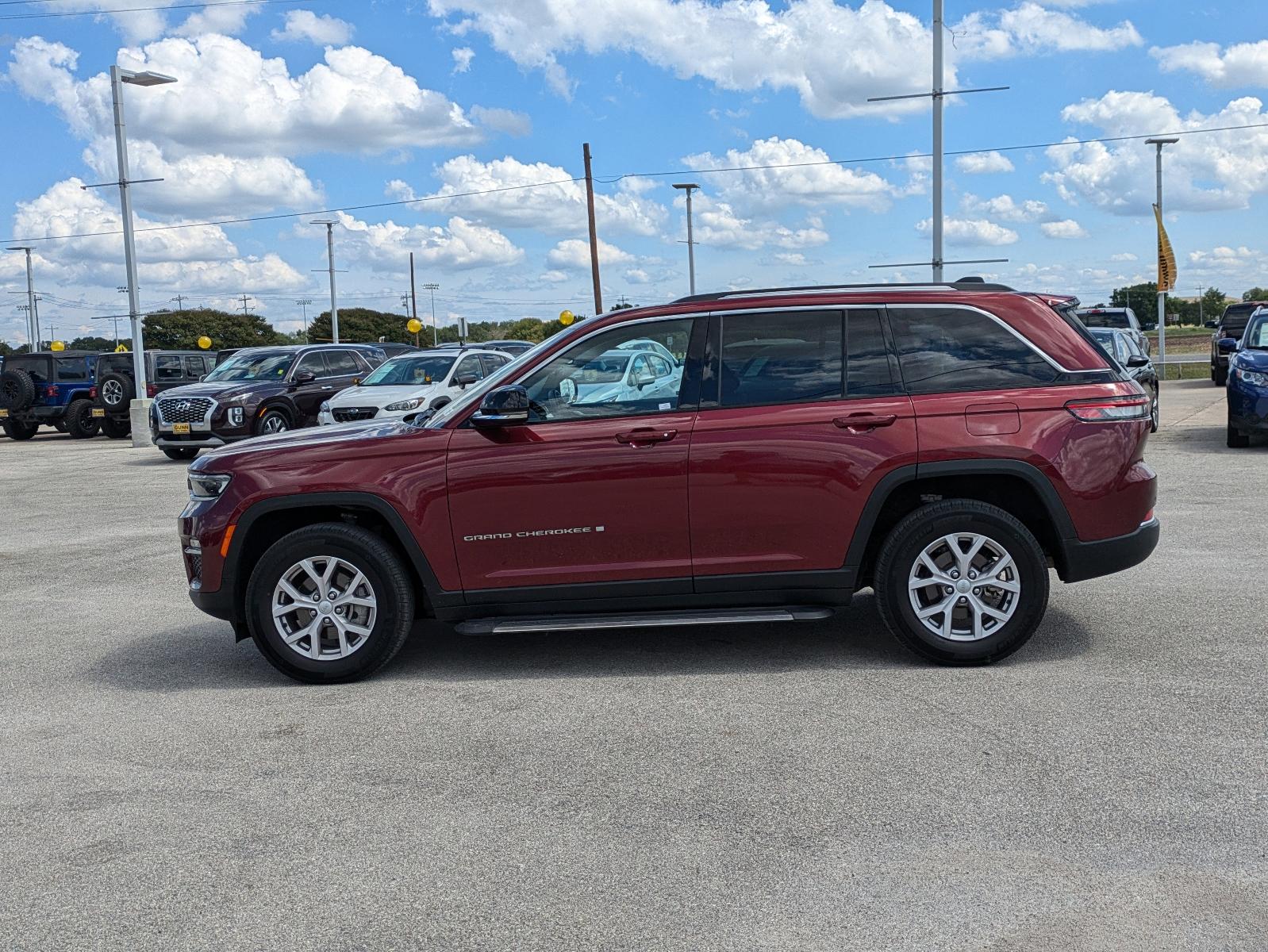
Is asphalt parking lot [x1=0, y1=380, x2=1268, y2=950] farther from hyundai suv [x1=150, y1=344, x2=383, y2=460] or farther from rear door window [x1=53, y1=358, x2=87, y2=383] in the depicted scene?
rear door window [x1=53, y1=358, x2=87, y2=383]

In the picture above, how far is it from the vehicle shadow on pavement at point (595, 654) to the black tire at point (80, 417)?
22381 millimetres

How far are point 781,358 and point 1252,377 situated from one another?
1096 centimetres

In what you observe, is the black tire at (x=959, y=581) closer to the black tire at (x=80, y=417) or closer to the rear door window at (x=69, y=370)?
the black tire at (x=80, y=417)

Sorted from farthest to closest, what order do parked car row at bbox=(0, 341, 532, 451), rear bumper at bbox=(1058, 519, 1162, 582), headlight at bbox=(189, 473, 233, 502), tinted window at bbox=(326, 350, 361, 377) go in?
tinted window at bbox=(326, 350, 361, 377) → parked car row at bbox=(0, 341, 532, 451) → headlight at bbox=(189, 473, 233, 502) → rear bumper at bbox=(1058, 519, 1162, 582)

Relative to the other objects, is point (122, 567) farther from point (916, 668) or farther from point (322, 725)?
point (916, 668)

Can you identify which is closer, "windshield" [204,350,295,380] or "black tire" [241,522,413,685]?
"black tire" [241,522,413,685]

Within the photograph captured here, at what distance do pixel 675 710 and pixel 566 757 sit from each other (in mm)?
708

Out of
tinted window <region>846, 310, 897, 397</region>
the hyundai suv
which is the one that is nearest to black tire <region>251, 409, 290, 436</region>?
the hyundai suv

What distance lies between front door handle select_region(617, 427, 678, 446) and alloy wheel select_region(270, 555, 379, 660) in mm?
1403

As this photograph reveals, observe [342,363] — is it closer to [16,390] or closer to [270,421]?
[270,421]

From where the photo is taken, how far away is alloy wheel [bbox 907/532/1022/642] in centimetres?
579

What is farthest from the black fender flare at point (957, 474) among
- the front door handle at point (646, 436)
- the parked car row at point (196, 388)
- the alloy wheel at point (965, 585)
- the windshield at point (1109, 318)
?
the windshield at point (1109, 318)

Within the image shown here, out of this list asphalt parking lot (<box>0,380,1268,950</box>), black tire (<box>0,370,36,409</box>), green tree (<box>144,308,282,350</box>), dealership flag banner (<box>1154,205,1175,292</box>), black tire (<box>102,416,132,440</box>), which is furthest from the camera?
green tree (<box>144,308,282,350</box>)

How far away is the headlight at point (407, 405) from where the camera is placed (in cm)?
1641
